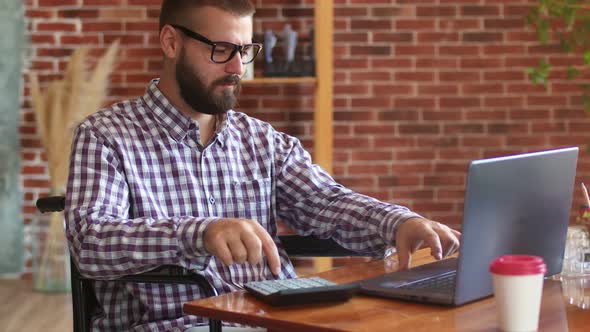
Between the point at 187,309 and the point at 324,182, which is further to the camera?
the point at 324,182

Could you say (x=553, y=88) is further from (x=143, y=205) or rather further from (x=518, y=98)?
(x=143, y=205)

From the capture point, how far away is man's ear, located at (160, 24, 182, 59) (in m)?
2.27

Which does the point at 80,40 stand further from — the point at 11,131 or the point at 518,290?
the point at 518,290

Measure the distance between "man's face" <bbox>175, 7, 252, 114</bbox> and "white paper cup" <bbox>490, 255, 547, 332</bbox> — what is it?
1.00 m

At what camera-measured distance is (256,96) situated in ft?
15.6

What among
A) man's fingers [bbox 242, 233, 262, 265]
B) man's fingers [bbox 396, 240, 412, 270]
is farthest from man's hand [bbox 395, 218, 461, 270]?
man's fingers [bbox 242, 233, 262, 265]

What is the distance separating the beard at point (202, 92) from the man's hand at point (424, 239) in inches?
21.4

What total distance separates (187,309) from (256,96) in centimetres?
324

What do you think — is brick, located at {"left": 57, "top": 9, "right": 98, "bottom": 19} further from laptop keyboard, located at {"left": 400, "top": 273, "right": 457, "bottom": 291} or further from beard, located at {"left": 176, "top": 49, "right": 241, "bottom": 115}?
laptop keyboard, located at {"left": 400, "top": 273, "right": 457, "bottom": 291}

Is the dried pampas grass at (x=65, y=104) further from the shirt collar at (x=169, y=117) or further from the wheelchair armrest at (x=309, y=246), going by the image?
the wheelchair armrest at (x=309, y=246)

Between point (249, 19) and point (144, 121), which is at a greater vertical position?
point (249, 19)

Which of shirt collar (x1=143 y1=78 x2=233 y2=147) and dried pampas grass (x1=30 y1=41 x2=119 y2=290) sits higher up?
shirt collar (x1=143 y1=78 x2=233 y2=147)

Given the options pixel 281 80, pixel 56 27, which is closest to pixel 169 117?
pixel 281 80

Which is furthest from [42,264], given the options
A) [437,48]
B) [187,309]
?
[187,309]
